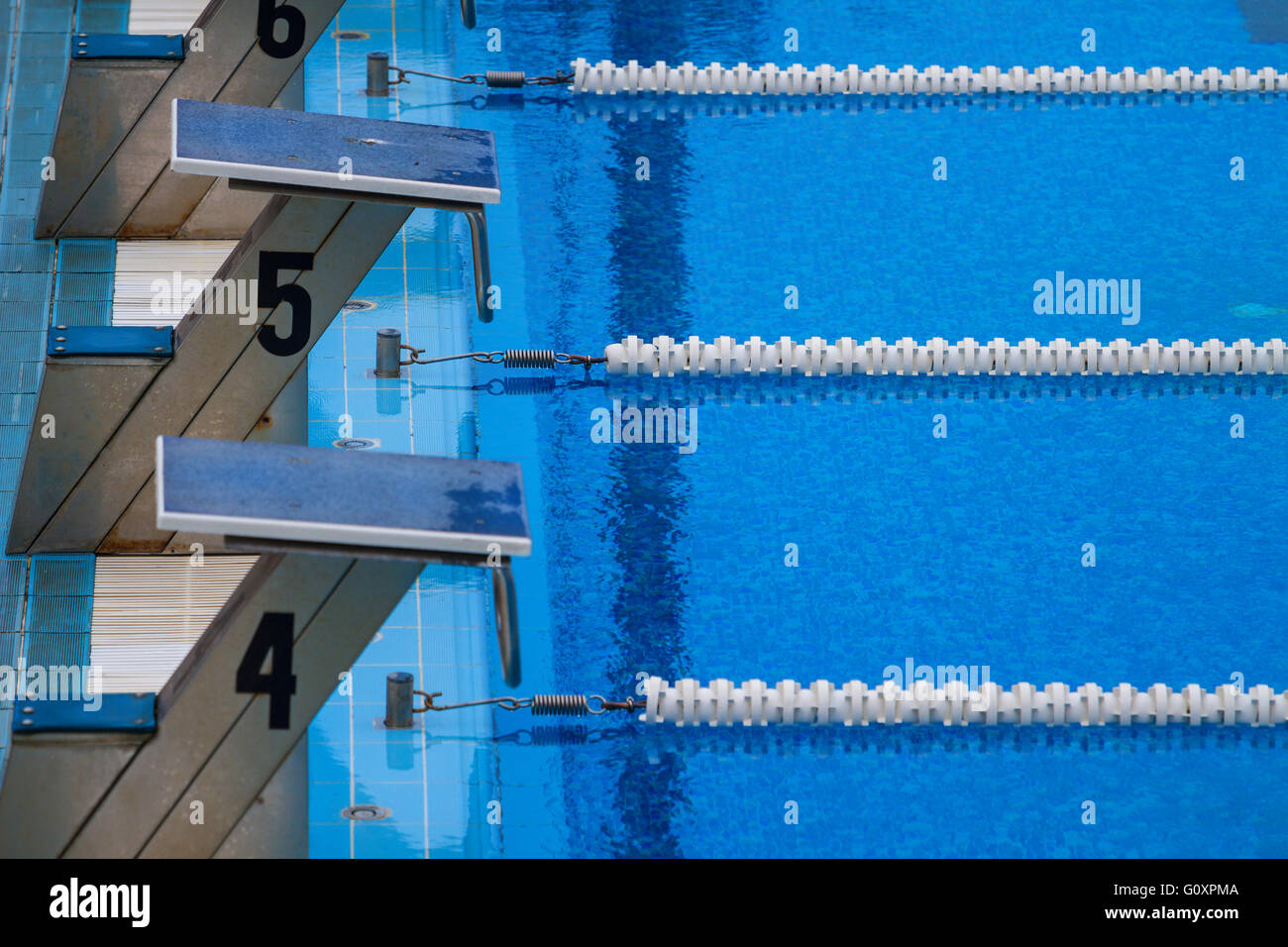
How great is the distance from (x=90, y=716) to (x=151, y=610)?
1.30 metres

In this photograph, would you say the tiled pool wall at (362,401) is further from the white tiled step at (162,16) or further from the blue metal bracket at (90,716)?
the blue metal bracket at (90,716)

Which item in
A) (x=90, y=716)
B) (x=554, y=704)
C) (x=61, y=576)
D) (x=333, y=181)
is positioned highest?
(x=333, y=181)

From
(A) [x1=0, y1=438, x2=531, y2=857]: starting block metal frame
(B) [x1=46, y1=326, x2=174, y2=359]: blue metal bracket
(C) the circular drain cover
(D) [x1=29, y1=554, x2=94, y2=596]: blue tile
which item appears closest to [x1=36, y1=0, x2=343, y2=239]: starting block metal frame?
(B) [x1=46, y1=326, x2=174, y2=359]: blue metal bracket

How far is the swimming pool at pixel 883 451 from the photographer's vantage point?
509 centimetres

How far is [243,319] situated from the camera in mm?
5055

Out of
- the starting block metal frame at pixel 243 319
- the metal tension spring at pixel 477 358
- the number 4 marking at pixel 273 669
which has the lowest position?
the number 4 marking at pixel 273 669

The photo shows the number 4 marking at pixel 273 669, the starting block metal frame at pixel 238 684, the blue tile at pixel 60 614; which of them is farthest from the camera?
the blue tile at pixel 60 614

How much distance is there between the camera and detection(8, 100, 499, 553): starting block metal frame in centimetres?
445

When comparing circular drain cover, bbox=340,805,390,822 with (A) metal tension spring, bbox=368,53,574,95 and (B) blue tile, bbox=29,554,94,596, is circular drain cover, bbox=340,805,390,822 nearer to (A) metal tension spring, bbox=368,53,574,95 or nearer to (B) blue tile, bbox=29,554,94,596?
(B) blue tile, bbox=29,554,94,596

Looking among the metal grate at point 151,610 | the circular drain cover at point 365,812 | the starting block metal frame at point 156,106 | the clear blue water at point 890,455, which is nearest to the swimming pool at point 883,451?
the clear blue water at point 890,455

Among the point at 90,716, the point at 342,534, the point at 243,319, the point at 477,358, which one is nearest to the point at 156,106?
the point at 477,358

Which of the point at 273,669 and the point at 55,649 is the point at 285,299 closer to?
the point at 55,649

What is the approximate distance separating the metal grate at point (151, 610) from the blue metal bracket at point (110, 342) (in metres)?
0.61
